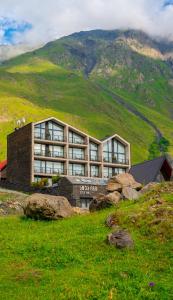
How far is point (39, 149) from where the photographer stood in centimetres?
11656

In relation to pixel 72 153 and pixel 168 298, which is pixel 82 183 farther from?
pixel 168 298

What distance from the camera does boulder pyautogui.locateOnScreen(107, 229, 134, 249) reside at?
1115 inches

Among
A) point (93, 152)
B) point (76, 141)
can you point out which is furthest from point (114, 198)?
point (93, 152)

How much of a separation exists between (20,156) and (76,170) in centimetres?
1492

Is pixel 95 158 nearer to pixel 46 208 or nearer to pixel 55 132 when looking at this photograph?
pixel 55 132

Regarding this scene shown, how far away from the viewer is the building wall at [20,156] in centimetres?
11412

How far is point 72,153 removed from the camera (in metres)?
124

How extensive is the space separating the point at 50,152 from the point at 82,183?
142 feet

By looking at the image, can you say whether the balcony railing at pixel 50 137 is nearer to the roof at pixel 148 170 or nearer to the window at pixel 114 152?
the window at pixel 114 152

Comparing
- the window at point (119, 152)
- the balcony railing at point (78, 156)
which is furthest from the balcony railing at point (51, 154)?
the window at point (119, 152)

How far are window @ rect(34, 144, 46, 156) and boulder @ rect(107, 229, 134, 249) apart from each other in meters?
87.2

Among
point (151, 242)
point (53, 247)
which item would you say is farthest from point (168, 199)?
point (53, 247)

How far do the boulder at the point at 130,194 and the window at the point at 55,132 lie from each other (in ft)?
243

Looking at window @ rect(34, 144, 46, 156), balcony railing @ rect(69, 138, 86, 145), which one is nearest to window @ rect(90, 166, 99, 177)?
balcony railing @ rect(69, 138, 86, 145)
